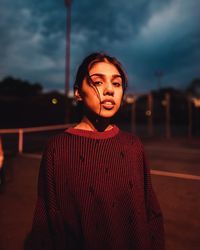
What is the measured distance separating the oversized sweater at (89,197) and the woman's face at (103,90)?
142mm

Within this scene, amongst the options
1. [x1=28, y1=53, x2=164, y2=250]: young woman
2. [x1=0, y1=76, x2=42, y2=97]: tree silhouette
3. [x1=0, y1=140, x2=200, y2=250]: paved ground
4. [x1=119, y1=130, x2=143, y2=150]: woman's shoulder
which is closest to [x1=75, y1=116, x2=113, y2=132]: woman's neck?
[x1=28, y1=53, x2=164, y2=250]: young woman

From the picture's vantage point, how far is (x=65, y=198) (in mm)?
1444

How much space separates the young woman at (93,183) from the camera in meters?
1.42

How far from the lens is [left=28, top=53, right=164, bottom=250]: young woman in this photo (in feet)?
4.67

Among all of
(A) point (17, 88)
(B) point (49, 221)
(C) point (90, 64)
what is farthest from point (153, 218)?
(A) point (17, 88)

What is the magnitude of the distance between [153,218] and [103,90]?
0.77m

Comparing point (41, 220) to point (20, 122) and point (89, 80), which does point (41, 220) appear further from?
point (20, 122)

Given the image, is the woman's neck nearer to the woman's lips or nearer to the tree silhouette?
the woman's lips

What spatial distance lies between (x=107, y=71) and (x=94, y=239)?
85 cm

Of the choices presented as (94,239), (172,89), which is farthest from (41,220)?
(172,89)

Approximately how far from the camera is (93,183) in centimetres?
143

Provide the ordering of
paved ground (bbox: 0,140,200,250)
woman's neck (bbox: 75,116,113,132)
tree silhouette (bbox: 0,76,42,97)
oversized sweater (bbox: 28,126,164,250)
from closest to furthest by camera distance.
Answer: oversized sweater (bbox: 28,126,164,250) → woman's neck (bbox: 75,116,113,132) → paved ground (bbox: 0,140,200,250) → tree silhouette (bbox: 0,76,42,97)

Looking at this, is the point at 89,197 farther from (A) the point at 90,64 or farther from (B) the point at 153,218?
(A) the point at 90,64

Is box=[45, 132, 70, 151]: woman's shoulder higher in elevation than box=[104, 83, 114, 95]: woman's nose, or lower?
lower
